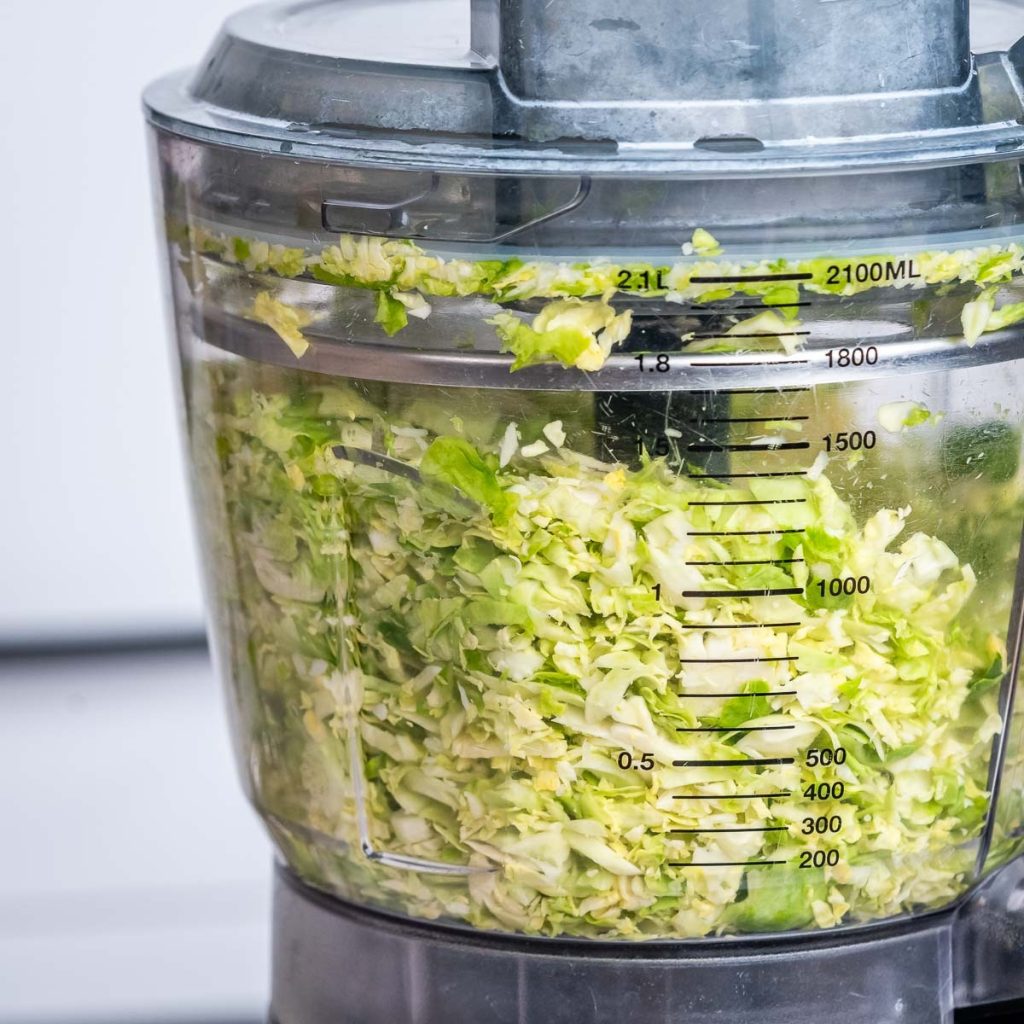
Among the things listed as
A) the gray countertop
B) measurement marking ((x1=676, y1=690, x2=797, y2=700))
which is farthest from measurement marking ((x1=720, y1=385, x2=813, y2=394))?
the gray countertop

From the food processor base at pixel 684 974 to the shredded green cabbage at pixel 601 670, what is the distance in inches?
0.5

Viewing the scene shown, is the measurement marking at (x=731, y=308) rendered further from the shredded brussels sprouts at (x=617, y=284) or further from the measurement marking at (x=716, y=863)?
the measurement marking at (x=716, y=863)

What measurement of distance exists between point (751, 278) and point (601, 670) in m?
0.16

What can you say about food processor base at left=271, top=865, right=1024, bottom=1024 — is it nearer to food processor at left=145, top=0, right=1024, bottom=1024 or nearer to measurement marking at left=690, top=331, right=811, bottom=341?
food processor at left=145, top=0, right=1024, bottom=1024

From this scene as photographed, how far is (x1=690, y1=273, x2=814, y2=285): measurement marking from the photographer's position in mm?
534

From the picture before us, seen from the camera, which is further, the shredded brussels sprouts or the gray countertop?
the gray countertop

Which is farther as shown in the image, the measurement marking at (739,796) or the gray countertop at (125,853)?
the gray countertop at (125,853)

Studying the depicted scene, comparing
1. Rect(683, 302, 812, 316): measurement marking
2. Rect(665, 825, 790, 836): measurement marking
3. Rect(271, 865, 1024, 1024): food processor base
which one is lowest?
Rect(271, 865, 1024, 1024): food processor base

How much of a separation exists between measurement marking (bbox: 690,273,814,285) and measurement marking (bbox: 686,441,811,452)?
0.06 meters

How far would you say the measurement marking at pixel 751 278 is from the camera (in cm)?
53

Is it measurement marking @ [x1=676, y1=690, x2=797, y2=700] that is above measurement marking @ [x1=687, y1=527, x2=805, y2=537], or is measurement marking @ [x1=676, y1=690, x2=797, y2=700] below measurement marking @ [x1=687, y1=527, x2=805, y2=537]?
below

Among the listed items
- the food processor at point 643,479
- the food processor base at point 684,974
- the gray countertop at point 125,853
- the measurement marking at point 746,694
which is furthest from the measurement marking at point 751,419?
the gray countertop at point 125,853

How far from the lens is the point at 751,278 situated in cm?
54

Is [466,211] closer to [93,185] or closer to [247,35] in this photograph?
[247,35]
